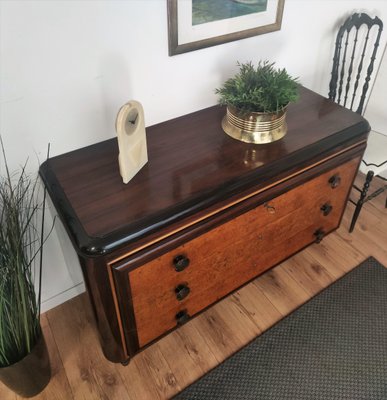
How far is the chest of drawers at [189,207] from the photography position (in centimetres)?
103

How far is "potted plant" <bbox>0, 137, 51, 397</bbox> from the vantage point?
1068 mm

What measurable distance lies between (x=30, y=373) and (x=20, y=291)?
14.0 inches

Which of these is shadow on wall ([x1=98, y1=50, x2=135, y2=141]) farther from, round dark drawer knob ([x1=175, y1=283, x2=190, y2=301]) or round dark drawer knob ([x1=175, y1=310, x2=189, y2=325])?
round dark drawer knob ([x1=175, y1=310, x2=189, y2=325])

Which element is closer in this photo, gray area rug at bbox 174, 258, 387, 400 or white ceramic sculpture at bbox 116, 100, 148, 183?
white ceramic sculpture at bbox 116, 100, 148, 183

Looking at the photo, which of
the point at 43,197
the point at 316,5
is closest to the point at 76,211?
the point at 43,197

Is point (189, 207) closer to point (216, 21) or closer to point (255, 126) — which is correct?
point (255, 126)

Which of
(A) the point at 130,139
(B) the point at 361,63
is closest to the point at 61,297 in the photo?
(A) the point at 130,139

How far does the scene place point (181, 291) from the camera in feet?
4.06

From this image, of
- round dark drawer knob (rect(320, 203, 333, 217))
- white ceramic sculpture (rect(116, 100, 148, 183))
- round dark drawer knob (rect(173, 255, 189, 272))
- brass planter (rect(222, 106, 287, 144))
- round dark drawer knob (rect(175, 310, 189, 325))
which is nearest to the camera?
white ceramic sculpture (rect(116, 100, 148, 183))

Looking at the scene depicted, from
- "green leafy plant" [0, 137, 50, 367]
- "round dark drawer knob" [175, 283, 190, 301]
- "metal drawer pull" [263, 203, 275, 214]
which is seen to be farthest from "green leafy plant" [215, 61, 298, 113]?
"green leafy plant" [0, 137, 50, 367]

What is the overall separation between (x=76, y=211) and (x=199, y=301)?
2.00ft

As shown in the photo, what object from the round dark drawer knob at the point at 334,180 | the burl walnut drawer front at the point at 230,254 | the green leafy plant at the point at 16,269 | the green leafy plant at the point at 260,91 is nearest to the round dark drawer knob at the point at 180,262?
the burl walnut drawer front at the point at 230,254

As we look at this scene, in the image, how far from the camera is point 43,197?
1287mm

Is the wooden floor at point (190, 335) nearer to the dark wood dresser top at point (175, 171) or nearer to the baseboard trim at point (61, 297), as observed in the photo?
Result: the baseboard trim at point (61, 297)
